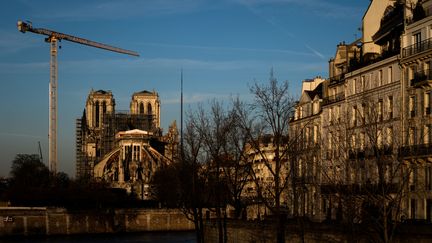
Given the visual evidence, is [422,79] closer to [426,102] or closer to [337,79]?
[426,102]

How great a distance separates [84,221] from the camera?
111 meters

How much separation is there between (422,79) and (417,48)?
2.10 metres

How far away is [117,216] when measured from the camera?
4449 inches

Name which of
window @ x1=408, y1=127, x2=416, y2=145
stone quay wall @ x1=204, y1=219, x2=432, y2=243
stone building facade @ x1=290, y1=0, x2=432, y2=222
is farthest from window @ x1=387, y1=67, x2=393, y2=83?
stone quay wall @ x1=204, y1=219, x2=432, y2=243

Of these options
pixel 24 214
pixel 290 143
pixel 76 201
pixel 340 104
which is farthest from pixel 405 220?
pixel 76 201

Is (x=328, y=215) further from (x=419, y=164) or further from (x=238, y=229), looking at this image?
(x=419, y=164)

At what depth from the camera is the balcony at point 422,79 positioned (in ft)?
147

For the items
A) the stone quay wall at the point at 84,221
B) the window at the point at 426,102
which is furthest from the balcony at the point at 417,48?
the stone quay wall at the point at 84,221

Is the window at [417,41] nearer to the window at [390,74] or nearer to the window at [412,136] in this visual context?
the window at [390,74]

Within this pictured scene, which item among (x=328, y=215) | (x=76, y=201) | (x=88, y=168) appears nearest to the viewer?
(x=328, y=215)

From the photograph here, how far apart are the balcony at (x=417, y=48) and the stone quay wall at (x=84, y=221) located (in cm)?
6960

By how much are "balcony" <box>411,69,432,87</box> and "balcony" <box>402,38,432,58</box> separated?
1.31m


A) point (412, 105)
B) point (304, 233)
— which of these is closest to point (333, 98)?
point (412, 105)

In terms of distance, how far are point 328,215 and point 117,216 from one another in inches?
2398
